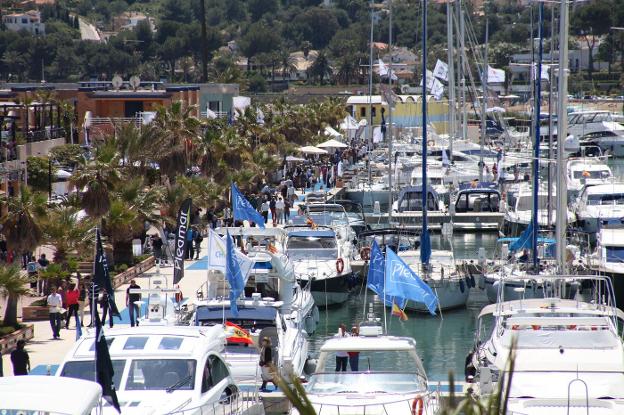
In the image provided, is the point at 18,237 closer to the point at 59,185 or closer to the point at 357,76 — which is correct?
the point at 59,185

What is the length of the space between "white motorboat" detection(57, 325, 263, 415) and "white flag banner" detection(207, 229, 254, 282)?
696 centimetres

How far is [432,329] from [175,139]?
20664mm

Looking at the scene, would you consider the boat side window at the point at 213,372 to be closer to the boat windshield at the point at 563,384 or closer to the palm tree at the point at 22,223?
the boat windshield at the point at 563,384

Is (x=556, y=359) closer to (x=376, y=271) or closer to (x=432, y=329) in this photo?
(x=376, y=271)

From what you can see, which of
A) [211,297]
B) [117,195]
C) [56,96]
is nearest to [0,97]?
[56,96]

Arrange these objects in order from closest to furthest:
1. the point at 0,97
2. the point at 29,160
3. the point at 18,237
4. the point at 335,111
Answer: the point at 18,237 → the point at 29,160 → the point at 0,97 → the point at 335,111

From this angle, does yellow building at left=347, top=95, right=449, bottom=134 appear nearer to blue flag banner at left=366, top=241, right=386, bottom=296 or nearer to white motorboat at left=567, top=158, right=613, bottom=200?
white motorboat at left=567, top=158, right=613, bottom=200

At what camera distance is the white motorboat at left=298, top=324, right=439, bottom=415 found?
16922 millimetres

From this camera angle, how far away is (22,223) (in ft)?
99.5

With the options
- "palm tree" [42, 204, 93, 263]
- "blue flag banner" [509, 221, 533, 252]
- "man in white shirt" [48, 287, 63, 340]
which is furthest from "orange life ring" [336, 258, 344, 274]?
"man in white shirt" [48, 287, 63, 340]

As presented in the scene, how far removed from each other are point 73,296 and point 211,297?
12.2ft

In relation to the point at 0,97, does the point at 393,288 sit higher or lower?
lower

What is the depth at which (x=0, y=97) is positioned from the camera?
244 feet

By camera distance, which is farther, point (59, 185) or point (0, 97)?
point (0, 97)
